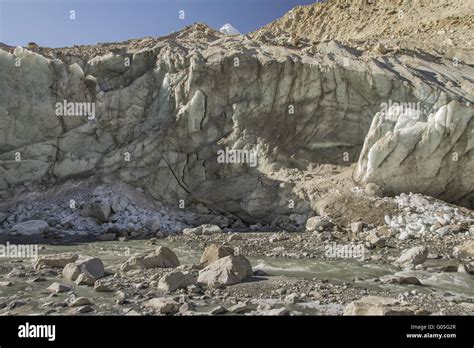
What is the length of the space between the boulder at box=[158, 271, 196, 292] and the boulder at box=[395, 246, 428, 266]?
5.41m

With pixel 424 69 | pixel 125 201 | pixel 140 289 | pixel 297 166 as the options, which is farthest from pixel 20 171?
pixel 424 69

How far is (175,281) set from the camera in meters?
8.59

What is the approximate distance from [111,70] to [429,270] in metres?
17.6

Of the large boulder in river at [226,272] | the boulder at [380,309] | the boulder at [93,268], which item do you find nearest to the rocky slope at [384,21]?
the large boulder in river at [226,272]

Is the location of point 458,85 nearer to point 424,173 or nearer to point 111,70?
point 424,173

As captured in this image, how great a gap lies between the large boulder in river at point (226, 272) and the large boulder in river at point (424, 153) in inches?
377

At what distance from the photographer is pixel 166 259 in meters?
10.7

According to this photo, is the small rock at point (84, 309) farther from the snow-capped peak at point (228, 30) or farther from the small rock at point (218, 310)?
the snow-capped peak at point (228, 30)

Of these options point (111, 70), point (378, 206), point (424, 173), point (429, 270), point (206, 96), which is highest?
point (111, 70)

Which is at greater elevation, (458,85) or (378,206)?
(458,85)

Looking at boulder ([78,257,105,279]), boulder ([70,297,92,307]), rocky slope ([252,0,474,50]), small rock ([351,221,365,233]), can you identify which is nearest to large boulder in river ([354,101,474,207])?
small rock ([351,221,365,233])

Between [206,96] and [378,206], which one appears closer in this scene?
[378,206]

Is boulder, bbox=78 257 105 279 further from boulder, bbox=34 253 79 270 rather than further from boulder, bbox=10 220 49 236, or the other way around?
boulder, bbox=10 220 49 236

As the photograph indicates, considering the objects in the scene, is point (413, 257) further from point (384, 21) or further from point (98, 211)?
point (384, 21)
